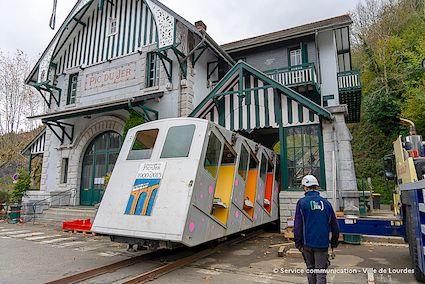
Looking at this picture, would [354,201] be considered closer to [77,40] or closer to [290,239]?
[290,239]

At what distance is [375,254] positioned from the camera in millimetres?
6211

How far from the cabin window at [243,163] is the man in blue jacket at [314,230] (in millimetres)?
2980

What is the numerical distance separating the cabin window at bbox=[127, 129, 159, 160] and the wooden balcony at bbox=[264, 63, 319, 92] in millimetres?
7908

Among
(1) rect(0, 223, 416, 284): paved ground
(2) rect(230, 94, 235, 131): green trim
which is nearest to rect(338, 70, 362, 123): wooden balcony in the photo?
(2) rect(230, 94, 235, 131): green trim

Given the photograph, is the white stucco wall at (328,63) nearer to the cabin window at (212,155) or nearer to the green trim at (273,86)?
the green trim at (273,86)

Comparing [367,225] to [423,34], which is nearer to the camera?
[367,225]

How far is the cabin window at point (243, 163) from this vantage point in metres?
6.54

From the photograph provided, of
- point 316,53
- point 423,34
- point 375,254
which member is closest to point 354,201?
point 375,254

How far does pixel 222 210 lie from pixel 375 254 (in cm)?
359

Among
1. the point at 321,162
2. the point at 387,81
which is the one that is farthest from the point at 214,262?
the point at 387,81

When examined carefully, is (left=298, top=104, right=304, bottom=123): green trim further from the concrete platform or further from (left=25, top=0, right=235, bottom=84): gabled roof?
(left=25, top=0, right=235, bottom=84): gabled roof

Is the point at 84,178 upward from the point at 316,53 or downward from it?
downward

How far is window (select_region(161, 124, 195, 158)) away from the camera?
529 cm

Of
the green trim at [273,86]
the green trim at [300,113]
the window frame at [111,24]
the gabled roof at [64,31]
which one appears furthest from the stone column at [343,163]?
the window frame at [111,24]
